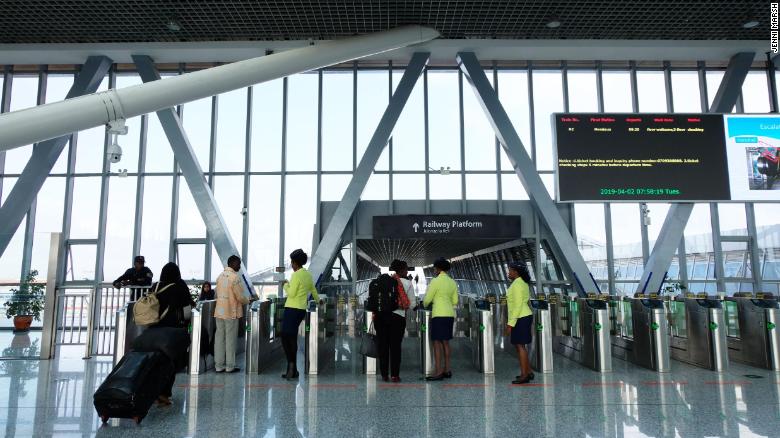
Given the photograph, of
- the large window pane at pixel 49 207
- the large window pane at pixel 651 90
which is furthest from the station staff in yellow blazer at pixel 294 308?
the large window pane at pixel 651 90

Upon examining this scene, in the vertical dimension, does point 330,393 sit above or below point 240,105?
below

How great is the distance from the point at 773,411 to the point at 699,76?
40.4ft

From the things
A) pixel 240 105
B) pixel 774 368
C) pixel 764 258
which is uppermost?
pixel 240 105

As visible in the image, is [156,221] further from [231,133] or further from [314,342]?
[314,342]

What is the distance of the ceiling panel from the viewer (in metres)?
10.3

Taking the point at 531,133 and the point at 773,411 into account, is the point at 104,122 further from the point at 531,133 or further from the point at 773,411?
the point at 531,133

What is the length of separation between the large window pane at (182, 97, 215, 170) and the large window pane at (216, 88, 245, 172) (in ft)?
0.42

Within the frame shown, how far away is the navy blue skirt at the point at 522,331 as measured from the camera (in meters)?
5.97

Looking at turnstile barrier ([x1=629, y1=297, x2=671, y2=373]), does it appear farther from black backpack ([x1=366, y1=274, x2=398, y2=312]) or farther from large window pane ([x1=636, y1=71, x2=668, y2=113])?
large window pane ([x1=636, y1=71, x2=668, y2=113])

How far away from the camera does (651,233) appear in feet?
43.5

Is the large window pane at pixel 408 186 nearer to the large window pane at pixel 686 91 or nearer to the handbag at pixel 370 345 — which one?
the handbag at pixel 370 345

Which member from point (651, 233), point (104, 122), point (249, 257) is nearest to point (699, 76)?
point (651, 233)

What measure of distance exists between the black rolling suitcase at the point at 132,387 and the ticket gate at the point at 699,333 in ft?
22.5

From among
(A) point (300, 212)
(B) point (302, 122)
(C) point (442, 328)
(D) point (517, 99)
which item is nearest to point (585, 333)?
(C) point (442, 328)
